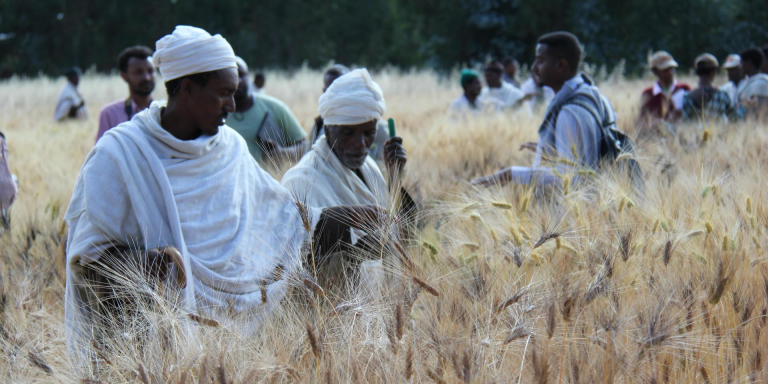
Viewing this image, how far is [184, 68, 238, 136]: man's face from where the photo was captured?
3025 mm

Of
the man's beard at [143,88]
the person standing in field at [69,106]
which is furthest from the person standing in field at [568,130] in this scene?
the person standing in field at [69,106]

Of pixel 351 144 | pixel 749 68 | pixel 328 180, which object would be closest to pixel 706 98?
pixel 749 68

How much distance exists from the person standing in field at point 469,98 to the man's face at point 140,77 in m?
4.63

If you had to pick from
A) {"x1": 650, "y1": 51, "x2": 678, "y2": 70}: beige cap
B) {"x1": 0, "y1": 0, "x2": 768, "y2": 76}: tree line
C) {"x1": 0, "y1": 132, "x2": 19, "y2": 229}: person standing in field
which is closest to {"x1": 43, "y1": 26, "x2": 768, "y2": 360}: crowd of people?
{"x1": 0, "y1": 132, "x2": 19, "y2": 229}: person standing in field

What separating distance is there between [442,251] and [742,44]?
30973mm

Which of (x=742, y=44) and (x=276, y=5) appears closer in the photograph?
(x=742, y=44)

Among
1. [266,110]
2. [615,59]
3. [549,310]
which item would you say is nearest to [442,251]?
[549,310]

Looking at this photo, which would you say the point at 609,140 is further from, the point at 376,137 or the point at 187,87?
the point at 187,87

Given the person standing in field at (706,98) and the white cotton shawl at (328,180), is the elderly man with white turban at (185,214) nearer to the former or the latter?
the white cotton shawl at (328,180)

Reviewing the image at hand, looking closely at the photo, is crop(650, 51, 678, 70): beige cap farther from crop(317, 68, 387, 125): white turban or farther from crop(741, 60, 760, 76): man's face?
crop(317, 68, 387, 125): white turban

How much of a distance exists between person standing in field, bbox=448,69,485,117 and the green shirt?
391 centimetres

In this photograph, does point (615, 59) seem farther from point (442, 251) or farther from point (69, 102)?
point (442, 251)

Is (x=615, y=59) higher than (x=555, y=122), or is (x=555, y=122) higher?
(x=555, y=122)

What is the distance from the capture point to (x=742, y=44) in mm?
29703
